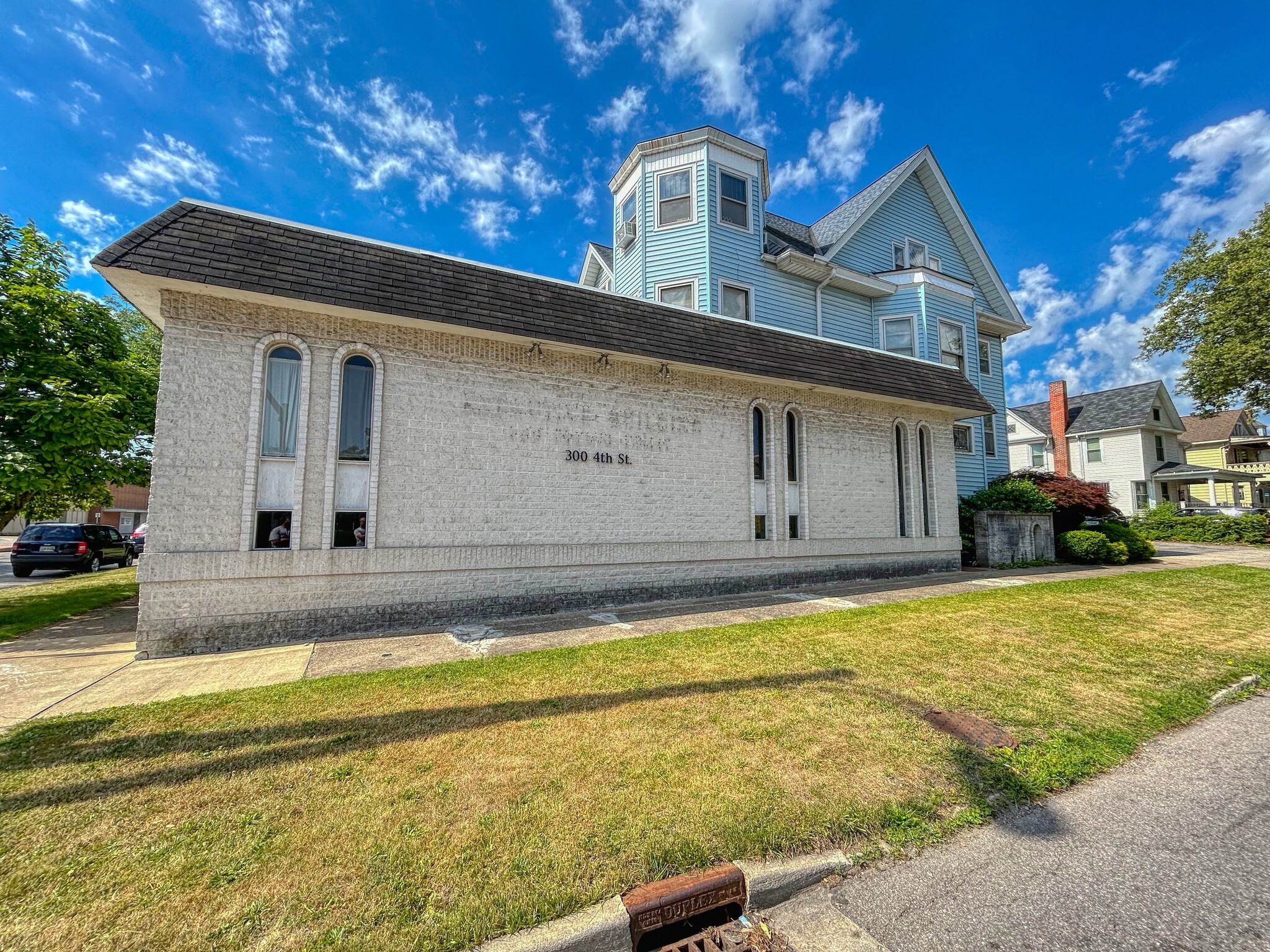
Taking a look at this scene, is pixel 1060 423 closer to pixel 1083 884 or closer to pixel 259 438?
pixel 1083 884

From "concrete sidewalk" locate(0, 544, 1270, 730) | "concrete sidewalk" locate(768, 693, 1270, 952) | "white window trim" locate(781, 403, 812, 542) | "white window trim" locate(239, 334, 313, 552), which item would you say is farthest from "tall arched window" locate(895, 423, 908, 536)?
"white window trim" locate(239, 334, 313, 552)

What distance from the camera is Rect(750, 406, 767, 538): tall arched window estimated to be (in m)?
11.8

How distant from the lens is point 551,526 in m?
9.50

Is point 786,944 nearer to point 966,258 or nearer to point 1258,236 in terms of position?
point 966,258

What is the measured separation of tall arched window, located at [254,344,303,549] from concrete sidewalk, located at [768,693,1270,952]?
8178 mm

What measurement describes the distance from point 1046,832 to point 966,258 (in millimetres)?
23046

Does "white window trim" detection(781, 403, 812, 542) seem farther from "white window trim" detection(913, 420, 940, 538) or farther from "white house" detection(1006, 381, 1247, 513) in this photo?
"white house" detection(1006, 381, 1247, 513)

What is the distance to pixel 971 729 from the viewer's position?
440cm

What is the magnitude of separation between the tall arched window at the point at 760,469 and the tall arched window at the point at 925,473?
5.58 meters

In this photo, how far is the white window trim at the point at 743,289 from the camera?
14820mm

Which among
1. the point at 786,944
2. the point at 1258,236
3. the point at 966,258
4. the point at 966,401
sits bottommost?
the point at 786,944

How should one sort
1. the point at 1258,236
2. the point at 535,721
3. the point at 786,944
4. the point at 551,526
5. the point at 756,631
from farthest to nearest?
the point at 1258,236 < the point at 551,526 < the point at 756,631 < the point at 535,721 < the point at 786,944

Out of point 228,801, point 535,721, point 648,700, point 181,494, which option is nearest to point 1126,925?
point 648,700

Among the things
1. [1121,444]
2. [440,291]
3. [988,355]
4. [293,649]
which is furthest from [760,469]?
[1121,444]
